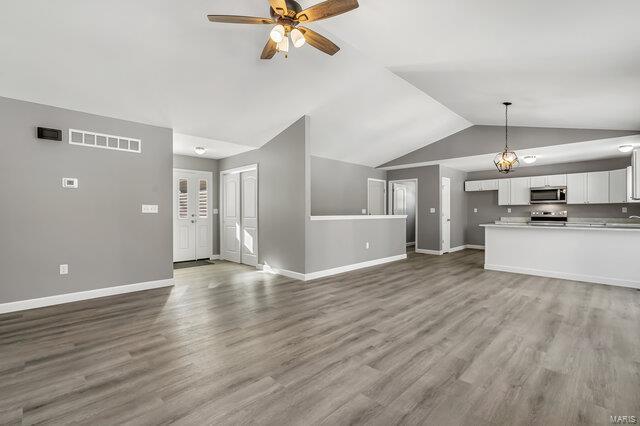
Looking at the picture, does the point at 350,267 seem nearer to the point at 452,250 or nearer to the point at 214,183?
the point at 214,183

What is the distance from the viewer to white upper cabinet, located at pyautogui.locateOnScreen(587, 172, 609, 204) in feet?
23.3

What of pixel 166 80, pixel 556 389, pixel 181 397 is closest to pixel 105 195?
pixel 166 80

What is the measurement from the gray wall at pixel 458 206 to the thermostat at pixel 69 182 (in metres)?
8.18

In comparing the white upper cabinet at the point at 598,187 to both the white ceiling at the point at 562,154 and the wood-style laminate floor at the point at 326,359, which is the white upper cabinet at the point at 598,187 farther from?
the wood-style laminate floor at the point at 326,359

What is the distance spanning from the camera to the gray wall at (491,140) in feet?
18.3

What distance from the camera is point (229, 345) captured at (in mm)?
2754

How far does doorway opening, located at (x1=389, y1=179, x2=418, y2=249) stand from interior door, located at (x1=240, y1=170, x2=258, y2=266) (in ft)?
15.4

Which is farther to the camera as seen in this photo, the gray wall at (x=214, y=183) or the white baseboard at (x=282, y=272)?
the gray wall at (x=214, y=183)

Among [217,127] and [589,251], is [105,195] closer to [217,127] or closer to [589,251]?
[217,127]

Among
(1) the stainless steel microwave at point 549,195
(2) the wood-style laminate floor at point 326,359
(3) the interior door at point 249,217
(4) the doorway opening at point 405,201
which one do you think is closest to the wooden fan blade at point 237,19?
(2) the wood-style laminate floor at point 326,359

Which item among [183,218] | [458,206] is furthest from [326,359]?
[458,206]

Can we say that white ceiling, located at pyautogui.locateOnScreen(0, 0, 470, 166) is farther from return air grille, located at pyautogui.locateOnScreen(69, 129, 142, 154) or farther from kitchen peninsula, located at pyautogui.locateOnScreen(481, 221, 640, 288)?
kitchen peninsula, located at pyautogui.locateOnScreen(481, 221, 640, 288)

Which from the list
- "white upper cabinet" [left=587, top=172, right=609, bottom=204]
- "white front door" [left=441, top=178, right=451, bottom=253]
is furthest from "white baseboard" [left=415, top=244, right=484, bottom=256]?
"white upper cabinet" [left=587, top=172, right=609, bottom=204]

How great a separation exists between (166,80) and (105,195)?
1.91m
